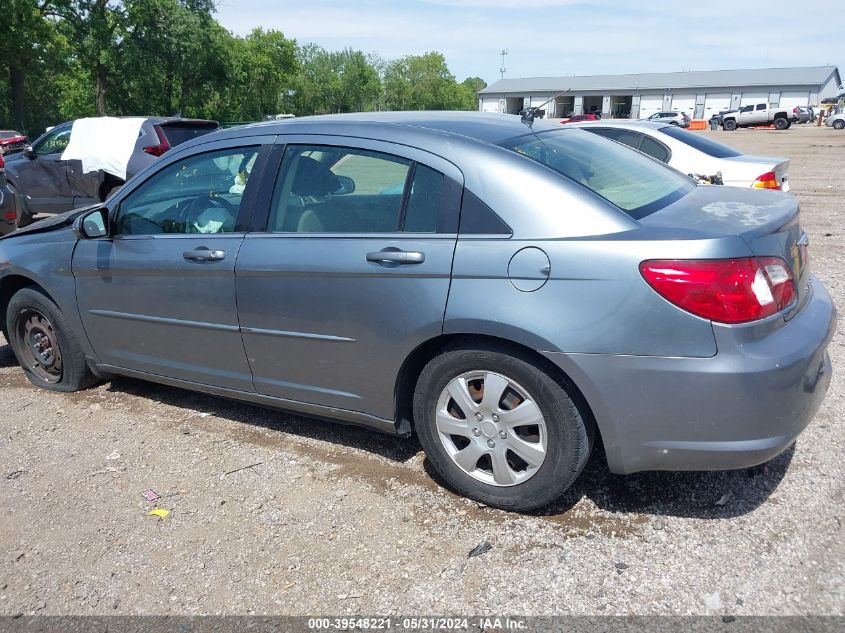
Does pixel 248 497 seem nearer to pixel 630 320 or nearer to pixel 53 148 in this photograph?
pixel 630 320

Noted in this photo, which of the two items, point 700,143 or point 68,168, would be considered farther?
point 68,168

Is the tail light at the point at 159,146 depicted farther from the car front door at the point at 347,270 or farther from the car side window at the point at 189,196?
the car front door at the point at 347,270

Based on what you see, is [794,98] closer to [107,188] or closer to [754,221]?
[107,188]

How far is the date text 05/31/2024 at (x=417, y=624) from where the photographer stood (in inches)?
96.4

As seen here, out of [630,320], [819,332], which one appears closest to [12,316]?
[630,320]

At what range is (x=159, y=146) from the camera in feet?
36.3

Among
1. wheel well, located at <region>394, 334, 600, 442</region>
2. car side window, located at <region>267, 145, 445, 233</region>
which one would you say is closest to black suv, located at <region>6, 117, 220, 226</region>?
car side window, located at <region>267, 145, 445, 233</region>

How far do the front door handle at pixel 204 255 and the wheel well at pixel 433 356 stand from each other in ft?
3.93

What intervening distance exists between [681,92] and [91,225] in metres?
94.6

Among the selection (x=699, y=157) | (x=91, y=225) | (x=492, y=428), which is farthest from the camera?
(x=699, y=157)

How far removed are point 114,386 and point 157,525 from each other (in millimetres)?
2019

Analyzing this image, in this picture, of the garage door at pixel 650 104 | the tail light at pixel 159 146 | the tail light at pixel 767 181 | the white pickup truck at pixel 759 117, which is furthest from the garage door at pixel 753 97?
the tail light at pixel 159 146

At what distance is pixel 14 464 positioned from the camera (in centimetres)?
380

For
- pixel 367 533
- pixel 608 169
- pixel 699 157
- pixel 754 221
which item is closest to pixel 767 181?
pixel 699 157
